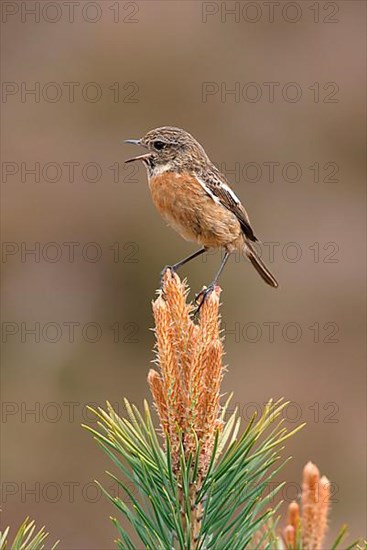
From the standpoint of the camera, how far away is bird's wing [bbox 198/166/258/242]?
13.4ft

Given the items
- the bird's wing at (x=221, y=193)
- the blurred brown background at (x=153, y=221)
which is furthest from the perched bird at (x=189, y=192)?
the blurred brown background at (x=153, y=221)

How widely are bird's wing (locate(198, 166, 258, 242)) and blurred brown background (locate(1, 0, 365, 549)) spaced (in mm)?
4121

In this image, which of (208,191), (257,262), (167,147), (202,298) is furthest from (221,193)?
(202,298)

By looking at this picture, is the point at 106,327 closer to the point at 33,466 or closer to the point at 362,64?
the point at 33,466

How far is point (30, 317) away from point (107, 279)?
804 millimetres

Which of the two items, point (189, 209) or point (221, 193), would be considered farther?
point (221, 193)

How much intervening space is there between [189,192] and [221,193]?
197 millimetres

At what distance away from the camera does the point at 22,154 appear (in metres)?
9.52

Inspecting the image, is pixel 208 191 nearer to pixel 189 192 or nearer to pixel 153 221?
pixel 189 192

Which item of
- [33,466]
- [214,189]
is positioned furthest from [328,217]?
[214,189]

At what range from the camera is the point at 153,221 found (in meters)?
8.92

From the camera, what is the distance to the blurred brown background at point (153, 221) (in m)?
8.32

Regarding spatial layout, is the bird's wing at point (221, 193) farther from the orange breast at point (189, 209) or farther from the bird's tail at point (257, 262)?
the bird's tail at point (257, 262)

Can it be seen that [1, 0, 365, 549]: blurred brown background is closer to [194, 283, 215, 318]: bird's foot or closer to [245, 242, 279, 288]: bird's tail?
[245, 242, 279, 288]: bird's tail
